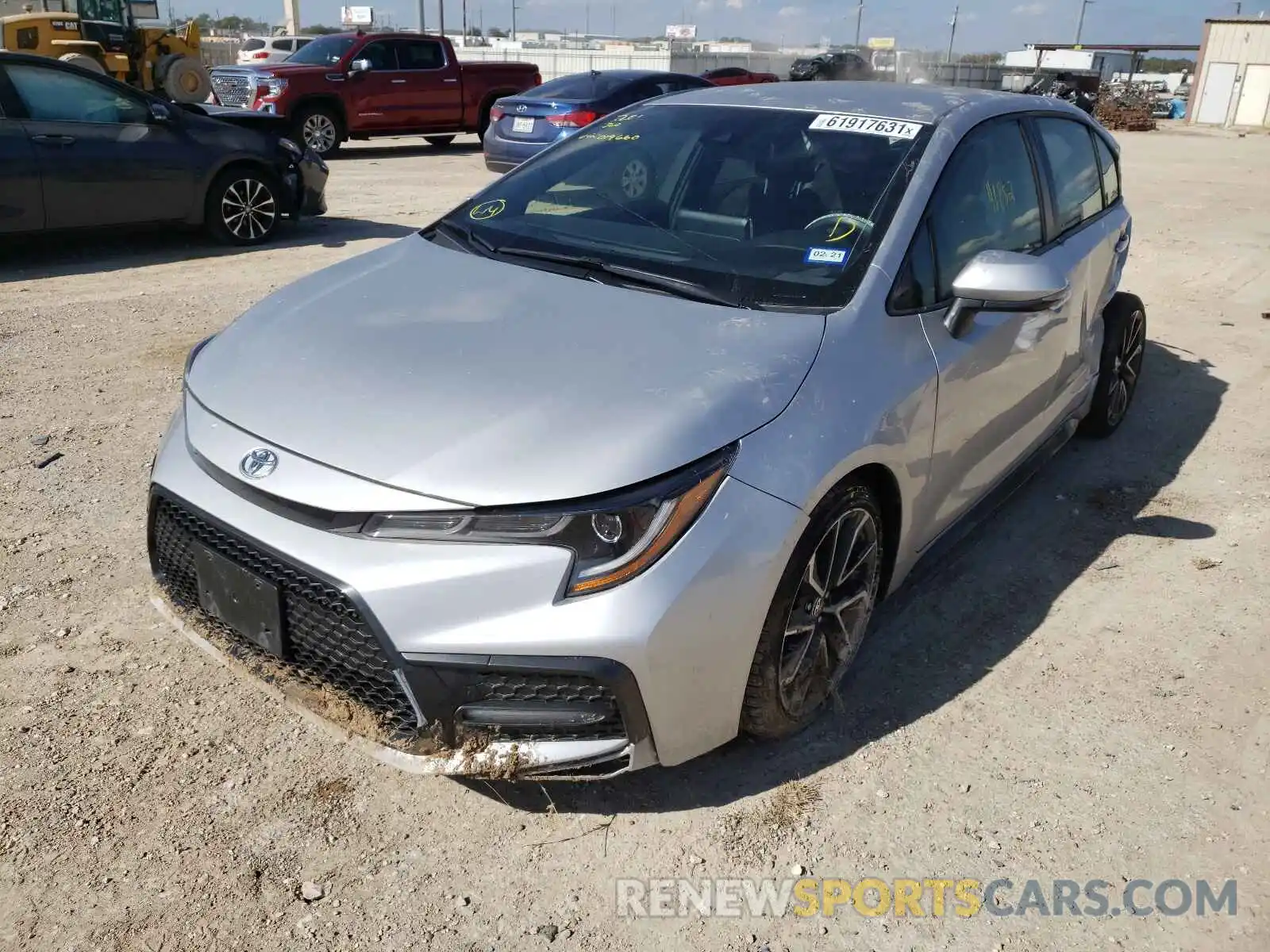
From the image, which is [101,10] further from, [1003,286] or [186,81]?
[1003,286]

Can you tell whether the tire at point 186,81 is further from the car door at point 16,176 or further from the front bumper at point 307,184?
the car door at point 16,176

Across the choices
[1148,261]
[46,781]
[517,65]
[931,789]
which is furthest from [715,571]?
[517,65]

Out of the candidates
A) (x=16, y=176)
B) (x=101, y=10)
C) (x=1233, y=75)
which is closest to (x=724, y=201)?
(x=16, y=176)

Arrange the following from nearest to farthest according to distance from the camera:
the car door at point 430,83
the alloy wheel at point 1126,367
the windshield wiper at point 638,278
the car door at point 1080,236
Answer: the windshield wiper at point 638,278, the car door at point 1080,236, the alloy wheel at point 1126,367, the car door at point 430,83

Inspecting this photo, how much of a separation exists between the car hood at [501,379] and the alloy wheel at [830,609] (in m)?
0.46

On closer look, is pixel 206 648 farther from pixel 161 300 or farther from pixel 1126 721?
pixel 161 300

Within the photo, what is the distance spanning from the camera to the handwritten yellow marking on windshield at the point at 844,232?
10.2 ft

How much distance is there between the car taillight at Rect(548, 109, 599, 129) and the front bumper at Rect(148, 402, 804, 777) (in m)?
9.49

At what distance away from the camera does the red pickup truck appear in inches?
593

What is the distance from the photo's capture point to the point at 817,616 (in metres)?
2.78

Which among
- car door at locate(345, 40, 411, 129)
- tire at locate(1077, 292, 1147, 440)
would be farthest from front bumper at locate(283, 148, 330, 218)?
car door at locate(345, 40, 411, 129)

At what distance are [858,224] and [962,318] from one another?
420 mm

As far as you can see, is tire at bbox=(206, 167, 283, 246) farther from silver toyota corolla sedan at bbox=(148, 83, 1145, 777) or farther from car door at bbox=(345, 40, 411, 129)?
car door at bbox=(345, 40, 411, 129)

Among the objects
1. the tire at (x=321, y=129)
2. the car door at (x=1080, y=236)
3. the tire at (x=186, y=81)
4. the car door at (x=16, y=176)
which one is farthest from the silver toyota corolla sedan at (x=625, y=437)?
the tire at (x=186, y=81)
